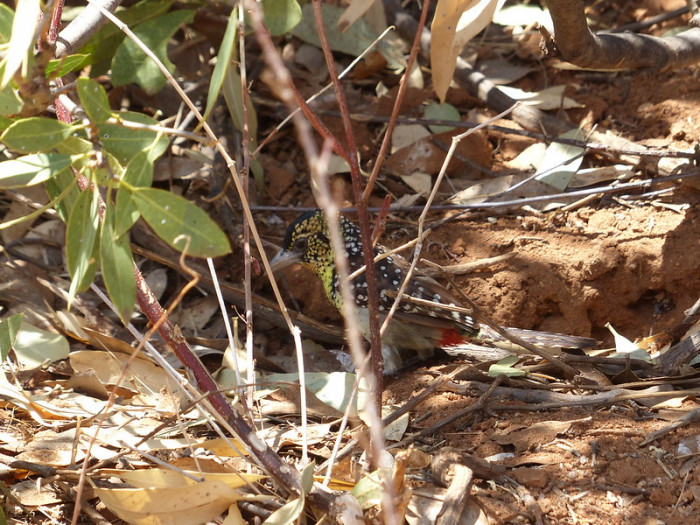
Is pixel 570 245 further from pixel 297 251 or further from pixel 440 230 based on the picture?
pixel 297 251

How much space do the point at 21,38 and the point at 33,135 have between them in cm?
26

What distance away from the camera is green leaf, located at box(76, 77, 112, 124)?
1850mm

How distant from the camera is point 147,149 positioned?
1887 mm

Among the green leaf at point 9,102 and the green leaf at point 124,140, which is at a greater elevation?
the green leaf at point 9,102

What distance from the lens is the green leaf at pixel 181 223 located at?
1.80m

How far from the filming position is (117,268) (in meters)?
1.89

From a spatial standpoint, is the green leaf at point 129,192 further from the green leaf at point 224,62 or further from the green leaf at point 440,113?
the green leaf at point 440,113

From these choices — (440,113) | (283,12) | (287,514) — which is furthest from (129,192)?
(440,113)

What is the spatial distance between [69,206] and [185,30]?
9.11 feet

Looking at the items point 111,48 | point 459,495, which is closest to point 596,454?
point 459,495

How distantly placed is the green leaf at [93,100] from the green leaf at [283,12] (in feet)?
4.76

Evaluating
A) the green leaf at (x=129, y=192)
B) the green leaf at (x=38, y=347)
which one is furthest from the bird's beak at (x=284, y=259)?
the green leaf at (x=129, y=192)

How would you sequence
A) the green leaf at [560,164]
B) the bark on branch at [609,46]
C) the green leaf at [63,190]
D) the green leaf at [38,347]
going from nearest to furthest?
the green leaf at [63,190] → the bark on branch at [609,46] → the green leaf at [38,347] → the green leaf at [560,164]

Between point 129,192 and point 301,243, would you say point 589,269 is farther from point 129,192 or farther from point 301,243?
point 129,192
